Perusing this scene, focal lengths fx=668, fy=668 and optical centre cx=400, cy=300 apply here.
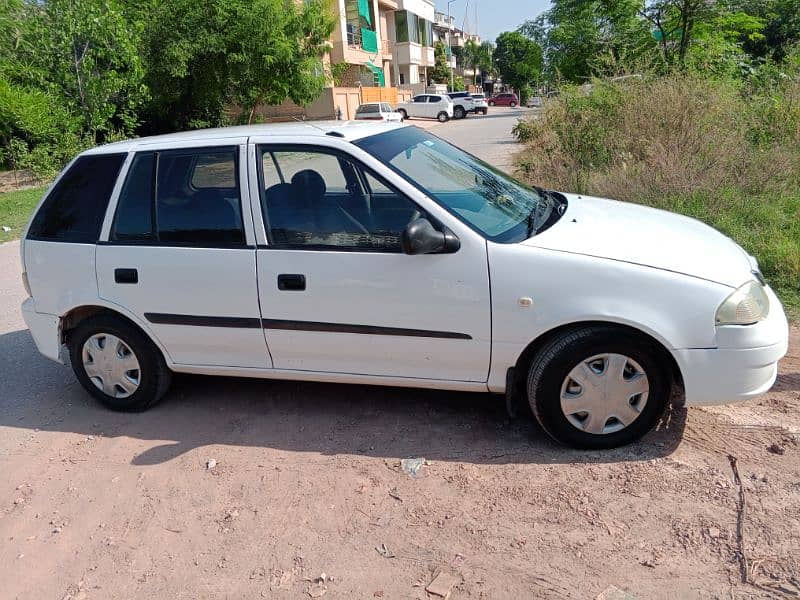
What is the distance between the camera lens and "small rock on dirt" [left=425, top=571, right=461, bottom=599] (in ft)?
9.01

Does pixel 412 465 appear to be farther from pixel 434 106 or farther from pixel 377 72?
pixel 377 72

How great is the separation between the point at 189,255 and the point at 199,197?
1.30 feet

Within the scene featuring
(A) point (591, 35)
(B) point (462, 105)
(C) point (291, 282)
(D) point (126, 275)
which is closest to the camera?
(C) point (291, 282)

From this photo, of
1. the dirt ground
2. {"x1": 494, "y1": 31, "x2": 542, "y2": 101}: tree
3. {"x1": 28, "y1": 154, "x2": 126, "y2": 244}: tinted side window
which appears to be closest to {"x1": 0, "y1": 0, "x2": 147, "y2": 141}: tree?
{"x1": 28, "y1": 154, "x2": 126, "y2": 244}: tinted side window

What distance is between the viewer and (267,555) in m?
3.07

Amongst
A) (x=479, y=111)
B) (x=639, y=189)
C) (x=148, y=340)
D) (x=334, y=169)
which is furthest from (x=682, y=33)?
(x=479, y=111)

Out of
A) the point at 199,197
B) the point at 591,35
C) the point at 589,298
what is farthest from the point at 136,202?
the point at 591,35

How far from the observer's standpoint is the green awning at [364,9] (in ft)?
146

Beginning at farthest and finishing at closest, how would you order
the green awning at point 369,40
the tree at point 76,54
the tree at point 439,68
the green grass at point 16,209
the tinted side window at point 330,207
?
the tree at point 439,68 < the green awning at point 369,40 < the tree at point 76,54 < the green grass at point 16,209 < the tinted side window at point 330,207

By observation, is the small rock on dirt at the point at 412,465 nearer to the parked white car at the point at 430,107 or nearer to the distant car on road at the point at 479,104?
the parked white car at the point at 430,107

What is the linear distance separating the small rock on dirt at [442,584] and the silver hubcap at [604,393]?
1140 mm

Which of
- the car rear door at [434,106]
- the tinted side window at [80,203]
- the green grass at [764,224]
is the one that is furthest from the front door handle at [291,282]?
the car rear door at [434,106]

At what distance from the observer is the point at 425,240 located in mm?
3457

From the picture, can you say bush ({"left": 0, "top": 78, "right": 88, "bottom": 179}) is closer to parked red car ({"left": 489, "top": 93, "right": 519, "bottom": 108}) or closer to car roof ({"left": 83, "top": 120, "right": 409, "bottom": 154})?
car roof ({"left": 83, "top": 120, "right": 409, "bottom": 154})
